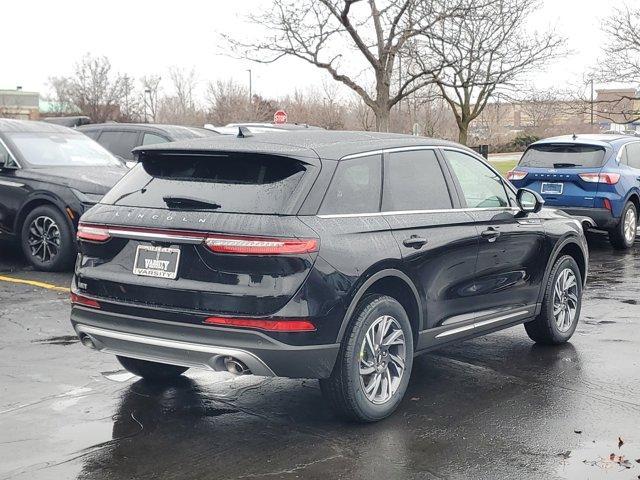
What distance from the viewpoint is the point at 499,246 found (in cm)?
626

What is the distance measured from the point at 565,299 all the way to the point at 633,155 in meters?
7.60

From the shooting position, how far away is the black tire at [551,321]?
6.95 meters

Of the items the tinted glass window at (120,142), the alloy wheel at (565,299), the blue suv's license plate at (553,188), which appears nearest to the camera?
the alloy wheel at (565,299)

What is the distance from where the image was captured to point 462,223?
586 centimetres

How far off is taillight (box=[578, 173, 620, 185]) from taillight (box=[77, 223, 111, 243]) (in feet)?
31.0

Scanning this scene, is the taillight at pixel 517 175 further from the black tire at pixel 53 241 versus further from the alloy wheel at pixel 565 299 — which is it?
the black tire at pixel 53 241

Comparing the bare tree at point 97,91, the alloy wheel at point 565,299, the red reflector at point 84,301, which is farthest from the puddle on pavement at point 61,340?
the bare tree at point 97,91

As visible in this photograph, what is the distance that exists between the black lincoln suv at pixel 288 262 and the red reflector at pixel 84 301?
1cm

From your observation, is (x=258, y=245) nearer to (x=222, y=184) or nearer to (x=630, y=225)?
(x=222, y=184)

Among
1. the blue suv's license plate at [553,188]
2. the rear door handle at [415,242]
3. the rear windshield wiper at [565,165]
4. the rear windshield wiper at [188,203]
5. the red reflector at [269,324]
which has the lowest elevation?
the red reflector at [269,324]

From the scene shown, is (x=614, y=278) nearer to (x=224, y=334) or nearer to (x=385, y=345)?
(x=385, y=345)

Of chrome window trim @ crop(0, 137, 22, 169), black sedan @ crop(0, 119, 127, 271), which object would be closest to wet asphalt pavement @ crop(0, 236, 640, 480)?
black sedan @ crop(0, 119, 127, 271)

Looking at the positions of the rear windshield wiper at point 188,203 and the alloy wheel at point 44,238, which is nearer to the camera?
the rear windshield wiper at point 188,203

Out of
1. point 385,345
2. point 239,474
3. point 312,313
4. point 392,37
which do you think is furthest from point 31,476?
point 392,37
